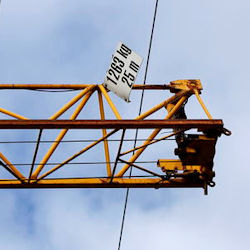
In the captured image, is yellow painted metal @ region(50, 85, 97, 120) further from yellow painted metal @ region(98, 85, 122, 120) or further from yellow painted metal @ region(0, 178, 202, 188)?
yellow painted metal @ region(0, 178, 202, 188)

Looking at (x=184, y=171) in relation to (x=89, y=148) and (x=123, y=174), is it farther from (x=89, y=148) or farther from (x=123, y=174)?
(x=89, y=148)

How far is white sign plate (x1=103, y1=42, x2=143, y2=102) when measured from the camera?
13.2 m

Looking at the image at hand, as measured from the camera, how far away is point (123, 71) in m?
13.2

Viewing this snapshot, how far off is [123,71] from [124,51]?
18.9 inches

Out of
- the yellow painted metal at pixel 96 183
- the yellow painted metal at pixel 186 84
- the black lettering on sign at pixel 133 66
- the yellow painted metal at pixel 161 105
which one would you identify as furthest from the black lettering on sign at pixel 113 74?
the yellow painted metal at pixel 96 183

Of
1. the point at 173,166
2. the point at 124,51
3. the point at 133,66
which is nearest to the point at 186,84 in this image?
the point at 133,66

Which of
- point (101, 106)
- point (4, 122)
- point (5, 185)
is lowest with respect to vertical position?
point (5, 185)

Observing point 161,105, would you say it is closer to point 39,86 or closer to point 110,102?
point 110,102

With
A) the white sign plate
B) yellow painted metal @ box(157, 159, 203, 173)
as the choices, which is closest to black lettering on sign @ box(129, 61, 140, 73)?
the white sign plate

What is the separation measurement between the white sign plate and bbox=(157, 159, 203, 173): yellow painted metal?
203 cm

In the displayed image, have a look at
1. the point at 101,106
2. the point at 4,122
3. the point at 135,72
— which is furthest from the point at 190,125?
the point at 4,122

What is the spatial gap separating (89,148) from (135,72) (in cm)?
215

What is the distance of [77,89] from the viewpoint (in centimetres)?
1469

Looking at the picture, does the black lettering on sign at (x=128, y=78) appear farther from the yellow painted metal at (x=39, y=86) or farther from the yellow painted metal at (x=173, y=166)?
the yellow painted metal at (x=173, y=166)
